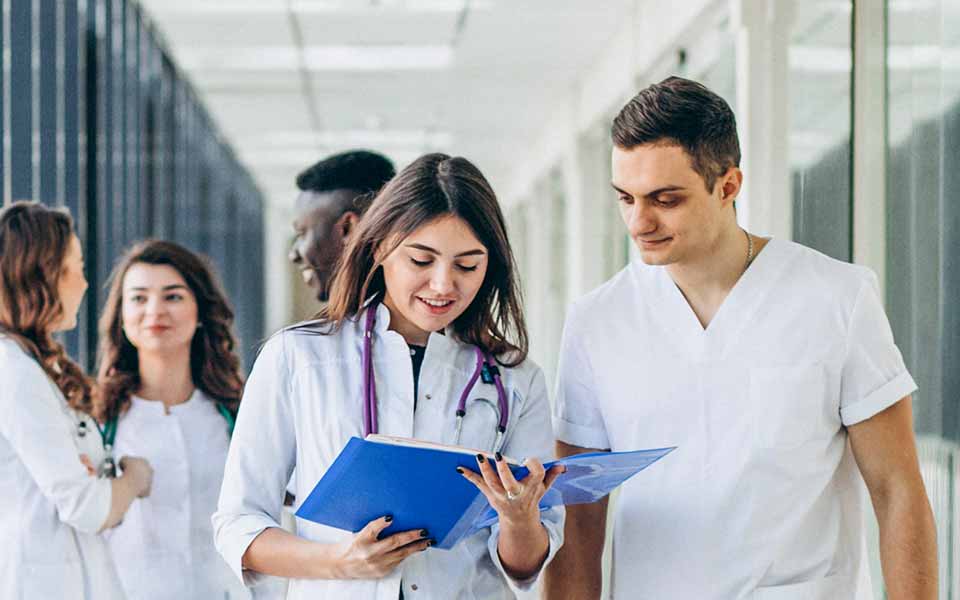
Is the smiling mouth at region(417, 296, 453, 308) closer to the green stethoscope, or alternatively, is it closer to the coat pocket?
the coat pocket

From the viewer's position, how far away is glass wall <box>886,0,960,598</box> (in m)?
2.17

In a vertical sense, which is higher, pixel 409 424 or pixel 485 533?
pixel 409 424

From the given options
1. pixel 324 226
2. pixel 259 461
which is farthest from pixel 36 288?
pixel 259 461

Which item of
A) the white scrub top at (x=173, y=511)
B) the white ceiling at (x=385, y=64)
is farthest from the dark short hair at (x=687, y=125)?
the white ceiling at (x=385, y=64)

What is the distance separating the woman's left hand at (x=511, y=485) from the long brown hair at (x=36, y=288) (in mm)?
1339

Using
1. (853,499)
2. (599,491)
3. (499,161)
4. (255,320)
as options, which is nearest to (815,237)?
(853,499)

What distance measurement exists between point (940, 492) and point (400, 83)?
4.85 m

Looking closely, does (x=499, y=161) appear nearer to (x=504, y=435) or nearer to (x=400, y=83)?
(x=400, y=83)

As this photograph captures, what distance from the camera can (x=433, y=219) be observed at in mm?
1554

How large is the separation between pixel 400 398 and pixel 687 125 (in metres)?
0.52

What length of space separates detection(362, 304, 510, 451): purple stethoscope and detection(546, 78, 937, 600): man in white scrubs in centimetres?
19

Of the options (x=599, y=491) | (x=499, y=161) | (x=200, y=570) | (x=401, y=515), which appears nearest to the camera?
(x=401, y=515)

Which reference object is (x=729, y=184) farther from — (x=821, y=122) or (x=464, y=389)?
(x=821, y=122)

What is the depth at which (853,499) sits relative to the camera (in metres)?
1.65
